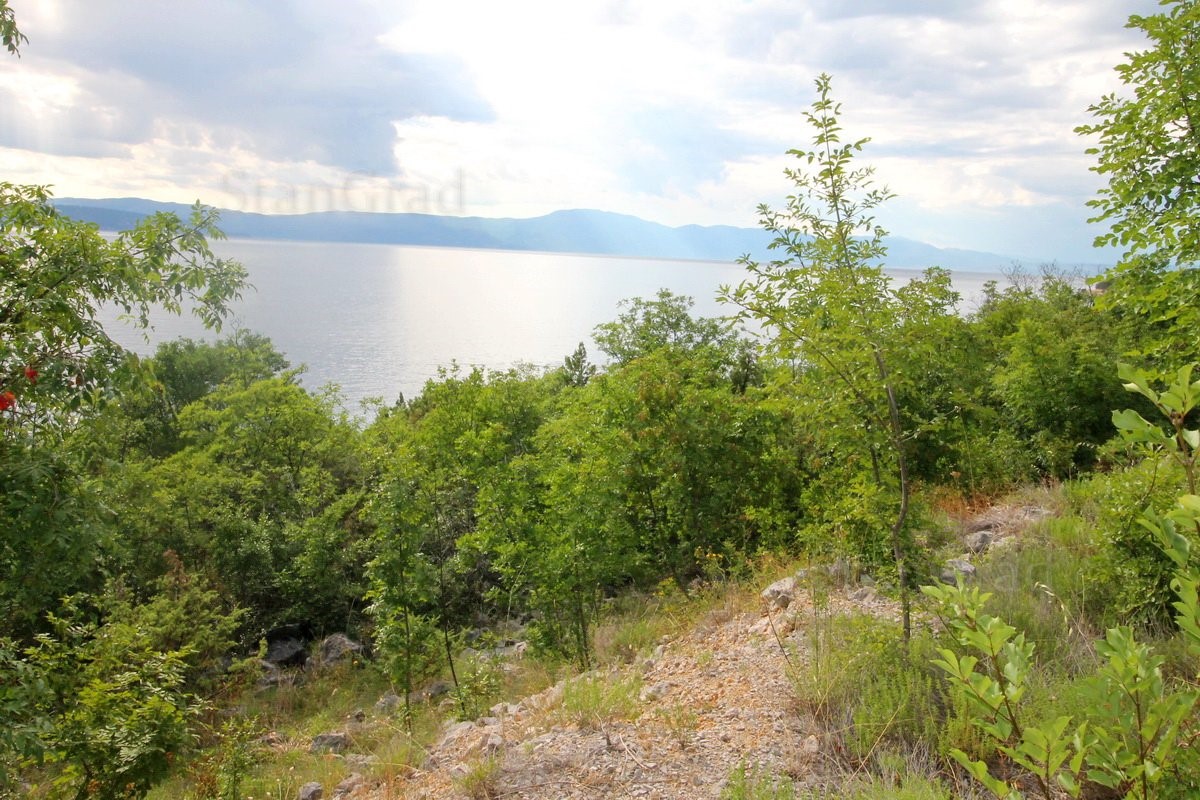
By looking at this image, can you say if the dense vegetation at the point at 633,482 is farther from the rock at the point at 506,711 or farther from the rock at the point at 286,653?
the rock at the point at 506,711

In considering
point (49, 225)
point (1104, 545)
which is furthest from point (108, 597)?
point (1104, 545)

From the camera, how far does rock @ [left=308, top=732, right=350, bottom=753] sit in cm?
1005

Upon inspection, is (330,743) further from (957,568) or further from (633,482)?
(957,568)

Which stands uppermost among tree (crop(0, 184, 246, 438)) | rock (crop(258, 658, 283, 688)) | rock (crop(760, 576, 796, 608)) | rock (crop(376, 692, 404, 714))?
tree (crop(0, 184, 246, 438))

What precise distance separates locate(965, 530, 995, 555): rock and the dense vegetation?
1.14 feet

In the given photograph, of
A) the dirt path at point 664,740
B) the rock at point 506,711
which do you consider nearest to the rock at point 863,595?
the dirt path at point 664,740

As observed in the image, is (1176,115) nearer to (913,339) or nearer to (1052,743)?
(913,339)

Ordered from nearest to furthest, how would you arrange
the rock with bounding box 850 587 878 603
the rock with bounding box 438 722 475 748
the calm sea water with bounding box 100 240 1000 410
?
the rock with bounding box 438 722 475 748 → the rock with bounding box 850 587 878 603 → the calm sea water with bounding box 100 240 1000 410

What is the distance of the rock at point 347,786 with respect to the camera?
252 inches

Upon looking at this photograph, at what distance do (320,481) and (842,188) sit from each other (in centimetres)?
2121

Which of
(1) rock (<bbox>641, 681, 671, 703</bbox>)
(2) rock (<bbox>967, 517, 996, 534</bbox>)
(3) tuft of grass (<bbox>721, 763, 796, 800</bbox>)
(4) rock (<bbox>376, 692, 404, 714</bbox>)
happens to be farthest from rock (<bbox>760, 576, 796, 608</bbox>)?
(4) rock (<bbox>376, 692, 404, 714</bbox>)

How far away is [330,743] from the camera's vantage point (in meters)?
10.3

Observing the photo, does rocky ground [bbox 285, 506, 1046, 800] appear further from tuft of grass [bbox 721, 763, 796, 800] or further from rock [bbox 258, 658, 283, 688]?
rock [bbox 258, 658, 283, 688]

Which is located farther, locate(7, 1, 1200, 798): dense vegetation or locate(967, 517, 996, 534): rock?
locate(967, 517, 996, 534): rock
